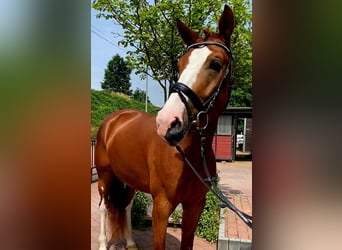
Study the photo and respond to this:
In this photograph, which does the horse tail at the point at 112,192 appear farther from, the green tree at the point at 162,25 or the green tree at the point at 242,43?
the green tree at the point at 242,43

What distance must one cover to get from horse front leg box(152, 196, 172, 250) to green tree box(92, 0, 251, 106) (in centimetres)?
95

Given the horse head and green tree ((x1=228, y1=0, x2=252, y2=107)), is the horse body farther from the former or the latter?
green tree ((x1=228, y1=0, x2=252, y2=107))

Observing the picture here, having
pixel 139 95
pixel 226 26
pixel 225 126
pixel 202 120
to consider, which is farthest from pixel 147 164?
pixel 225 126

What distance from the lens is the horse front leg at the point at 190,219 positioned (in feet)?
4.79

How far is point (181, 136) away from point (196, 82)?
8.3 inches

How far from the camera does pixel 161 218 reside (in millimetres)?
1359

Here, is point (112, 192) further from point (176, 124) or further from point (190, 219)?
point (176, 124)

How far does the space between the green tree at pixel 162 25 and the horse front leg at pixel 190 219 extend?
3.03ft

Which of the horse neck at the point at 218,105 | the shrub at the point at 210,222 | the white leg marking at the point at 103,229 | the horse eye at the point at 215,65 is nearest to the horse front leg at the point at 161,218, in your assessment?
the horse neck at the point at 218,105
